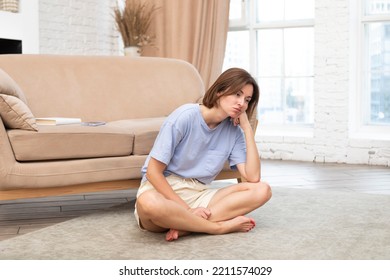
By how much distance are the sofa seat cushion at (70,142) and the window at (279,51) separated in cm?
301

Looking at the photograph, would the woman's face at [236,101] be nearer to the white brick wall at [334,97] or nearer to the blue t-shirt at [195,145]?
the blue t-shirt at [195,145]

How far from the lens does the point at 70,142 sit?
287 centimetres

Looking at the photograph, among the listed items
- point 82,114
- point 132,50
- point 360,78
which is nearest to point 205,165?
point 82,114

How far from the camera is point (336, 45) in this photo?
5.22 meters

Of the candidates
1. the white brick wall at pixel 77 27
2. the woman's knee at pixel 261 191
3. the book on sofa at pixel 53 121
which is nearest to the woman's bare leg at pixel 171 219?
the woman's knee at pixel 261 191

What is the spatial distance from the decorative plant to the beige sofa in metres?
1.82

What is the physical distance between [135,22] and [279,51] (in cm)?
151

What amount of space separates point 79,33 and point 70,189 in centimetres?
310

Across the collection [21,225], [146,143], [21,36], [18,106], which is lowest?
[21,225]
